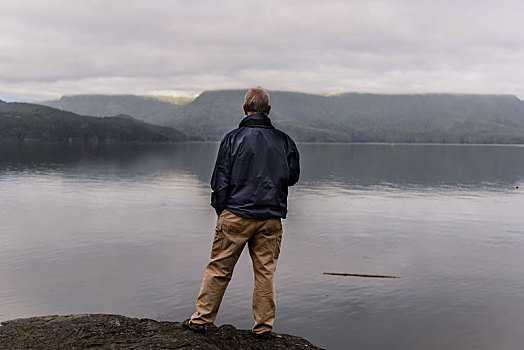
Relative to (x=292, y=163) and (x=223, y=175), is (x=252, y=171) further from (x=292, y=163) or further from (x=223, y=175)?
(x=292, y=163)

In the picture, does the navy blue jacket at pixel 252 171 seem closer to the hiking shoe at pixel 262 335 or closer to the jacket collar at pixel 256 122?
the jacket collar at pixel 256 122

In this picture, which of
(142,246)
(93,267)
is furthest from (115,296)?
(142,246)

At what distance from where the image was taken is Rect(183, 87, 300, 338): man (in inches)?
328

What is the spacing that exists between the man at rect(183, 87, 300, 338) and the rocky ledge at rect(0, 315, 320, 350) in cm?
35

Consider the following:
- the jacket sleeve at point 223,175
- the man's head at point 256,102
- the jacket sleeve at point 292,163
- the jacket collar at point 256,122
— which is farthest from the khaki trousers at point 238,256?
the man's head at point 256,102

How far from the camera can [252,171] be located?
8391mm

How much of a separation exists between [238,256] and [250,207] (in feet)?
3.07

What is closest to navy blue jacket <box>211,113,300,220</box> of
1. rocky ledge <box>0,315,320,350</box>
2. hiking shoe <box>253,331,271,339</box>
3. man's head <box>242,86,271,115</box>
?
man's head <box>242,86,271,115</box>

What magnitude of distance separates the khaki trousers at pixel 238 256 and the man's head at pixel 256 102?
75.6 inches

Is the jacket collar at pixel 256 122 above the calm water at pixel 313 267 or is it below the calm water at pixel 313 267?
above

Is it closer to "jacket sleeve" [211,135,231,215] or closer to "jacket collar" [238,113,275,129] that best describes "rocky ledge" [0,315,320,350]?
"jacket sleeve" [211,135,231,215]

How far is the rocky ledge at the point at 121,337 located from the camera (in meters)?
8.14

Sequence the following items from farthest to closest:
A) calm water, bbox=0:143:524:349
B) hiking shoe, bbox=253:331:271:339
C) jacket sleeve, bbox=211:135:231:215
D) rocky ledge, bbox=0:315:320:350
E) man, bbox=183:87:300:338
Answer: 1. calm water, bbox=0:143:524:349
2. hiking shoe, bbox=253:331:271:339
3. jacket sleeve, bbox=211:135:231:215
4. man, bbox=183:87:300:338
5. rocky ledge, bbox=0:315:320:350

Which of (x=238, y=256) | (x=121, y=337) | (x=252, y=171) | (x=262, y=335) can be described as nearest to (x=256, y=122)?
(x=252, y=171)
